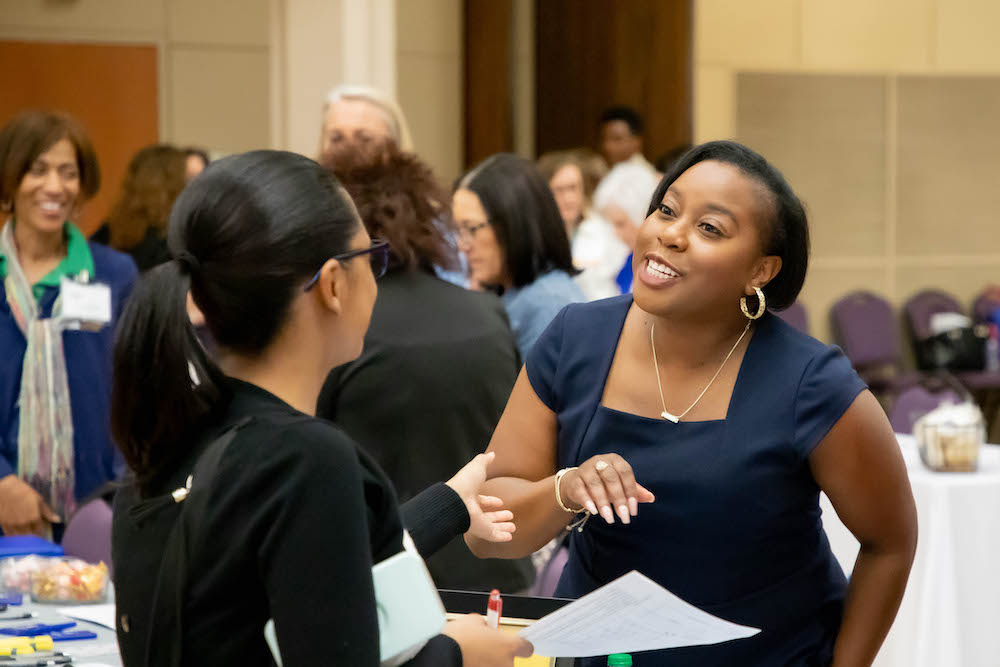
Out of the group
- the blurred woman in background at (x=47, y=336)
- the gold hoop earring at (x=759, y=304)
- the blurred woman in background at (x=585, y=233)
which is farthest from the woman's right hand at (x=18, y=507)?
the blurred woman in background at (x=585, y=233)

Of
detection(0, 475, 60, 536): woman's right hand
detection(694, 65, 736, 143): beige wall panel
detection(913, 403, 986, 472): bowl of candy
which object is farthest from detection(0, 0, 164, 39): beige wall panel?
detection(913, 403, 986, 472): bowl of candy

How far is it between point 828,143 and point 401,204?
6537mm

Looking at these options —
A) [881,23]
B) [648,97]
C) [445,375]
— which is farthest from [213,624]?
[881,23]

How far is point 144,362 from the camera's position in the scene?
1.20 meters

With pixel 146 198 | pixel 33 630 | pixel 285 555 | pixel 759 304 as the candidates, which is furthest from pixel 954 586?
pixel 146 198

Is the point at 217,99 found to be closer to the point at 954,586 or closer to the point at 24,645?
the point at 954,586

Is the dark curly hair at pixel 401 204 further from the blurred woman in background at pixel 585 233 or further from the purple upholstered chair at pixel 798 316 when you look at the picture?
the purple upholstered chair at pixel 798 316

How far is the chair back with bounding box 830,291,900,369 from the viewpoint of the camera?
26.2ft

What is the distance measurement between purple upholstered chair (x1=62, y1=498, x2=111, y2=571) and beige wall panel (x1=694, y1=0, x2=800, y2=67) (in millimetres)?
6262

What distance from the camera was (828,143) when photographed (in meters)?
8.52

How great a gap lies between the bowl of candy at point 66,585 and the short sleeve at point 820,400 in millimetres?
1341

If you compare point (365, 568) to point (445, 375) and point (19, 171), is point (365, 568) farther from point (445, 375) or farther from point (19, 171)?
point (19, 171)

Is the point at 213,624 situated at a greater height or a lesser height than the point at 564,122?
lesser

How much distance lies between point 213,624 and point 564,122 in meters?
6.90
